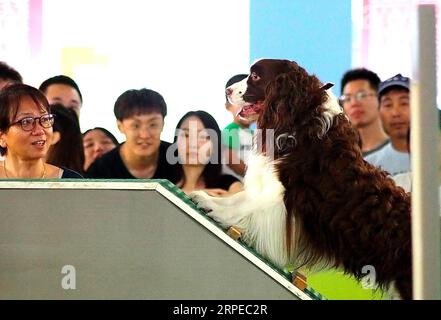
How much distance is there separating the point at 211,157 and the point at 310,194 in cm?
58

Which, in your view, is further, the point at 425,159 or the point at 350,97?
the point at 350,97

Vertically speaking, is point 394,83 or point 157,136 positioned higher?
point 394,83

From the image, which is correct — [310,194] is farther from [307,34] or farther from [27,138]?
[27,138]

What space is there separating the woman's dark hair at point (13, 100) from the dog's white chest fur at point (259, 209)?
100 cm

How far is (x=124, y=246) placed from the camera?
12.7 ft

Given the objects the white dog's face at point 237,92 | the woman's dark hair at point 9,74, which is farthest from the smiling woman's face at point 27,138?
the white dog's face at point 237,92

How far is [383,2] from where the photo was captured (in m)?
3.87

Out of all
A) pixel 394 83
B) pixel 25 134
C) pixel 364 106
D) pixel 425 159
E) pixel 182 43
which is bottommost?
pixel 425 159

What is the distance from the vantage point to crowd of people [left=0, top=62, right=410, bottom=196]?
386cm

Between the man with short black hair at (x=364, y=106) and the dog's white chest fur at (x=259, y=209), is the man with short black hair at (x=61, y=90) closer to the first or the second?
the dog's white chest fur at (x=259, y=209)

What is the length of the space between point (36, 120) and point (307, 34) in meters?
1.58

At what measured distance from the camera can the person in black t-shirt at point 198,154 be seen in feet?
12.7

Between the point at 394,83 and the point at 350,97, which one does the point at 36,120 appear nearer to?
the point at 350,97

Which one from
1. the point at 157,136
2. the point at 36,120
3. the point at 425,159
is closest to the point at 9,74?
the point at 36,120
